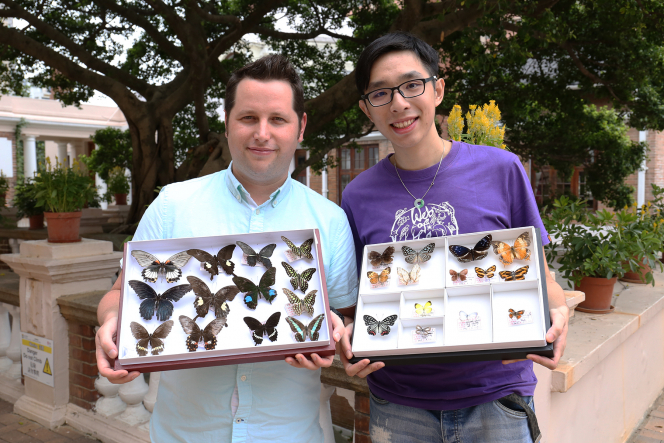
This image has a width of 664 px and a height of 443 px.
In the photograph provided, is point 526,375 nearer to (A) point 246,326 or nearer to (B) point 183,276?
(A) point 246,326

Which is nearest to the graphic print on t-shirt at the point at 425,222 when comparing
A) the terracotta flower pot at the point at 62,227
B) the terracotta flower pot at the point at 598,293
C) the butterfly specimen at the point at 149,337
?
the butterfly specimen at the point at 149,337

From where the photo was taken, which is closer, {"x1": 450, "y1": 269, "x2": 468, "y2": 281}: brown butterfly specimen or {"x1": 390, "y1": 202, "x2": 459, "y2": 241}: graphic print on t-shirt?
{"x1": 450, "y1": 269, "x2": 468, "y2": 281}: brown butterfly specimen

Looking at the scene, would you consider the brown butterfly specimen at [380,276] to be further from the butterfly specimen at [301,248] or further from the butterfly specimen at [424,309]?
the butterfly specimen at [301,248]

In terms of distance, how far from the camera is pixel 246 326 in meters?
1.44

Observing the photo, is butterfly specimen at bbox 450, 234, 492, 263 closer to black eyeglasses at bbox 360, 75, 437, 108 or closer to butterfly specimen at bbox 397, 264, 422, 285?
butterfly specimen at bbox 397, 264, 422, 285

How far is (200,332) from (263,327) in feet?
0.61

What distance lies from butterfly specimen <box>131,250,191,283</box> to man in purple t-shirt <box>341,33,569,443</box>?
23.0 inches

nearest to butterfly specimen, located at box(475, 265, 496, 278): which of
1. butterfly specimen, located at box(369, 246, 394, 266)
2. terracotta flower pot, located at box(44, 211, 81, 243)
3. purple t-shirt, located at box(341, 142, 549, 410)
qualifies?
purple t-shirt, located at box(341, 142, 549, 410)

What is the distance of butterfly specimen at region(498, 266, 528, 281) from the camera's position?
154cm

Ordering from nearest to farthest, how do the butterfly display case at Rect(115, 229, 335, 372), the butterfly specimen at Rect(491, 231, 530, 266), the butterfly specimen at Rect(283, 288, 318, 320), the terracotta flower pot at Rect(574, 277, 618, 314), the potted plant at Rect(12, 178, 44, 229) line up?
the butterfly display case at Rect(115, 229, 335, 372) → the butterfly specimen at Rect(283, 288, 318, 320) → the butterfly specimen at Rect(491, 231, 530, 266) → the terracotta flower pot at Rect(574, 277, 618, 314) → the potted plant at Rect(12, 178, 44, 229)

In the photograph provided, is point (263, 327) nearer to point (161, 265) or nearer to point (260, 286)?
point (260, 286)

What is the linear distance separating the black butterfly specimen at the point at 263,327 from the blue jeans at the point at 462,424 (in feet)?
2.02

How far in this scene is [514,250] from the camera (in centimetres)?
160

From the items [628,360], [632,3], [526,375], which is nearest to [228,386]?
[526,375]
